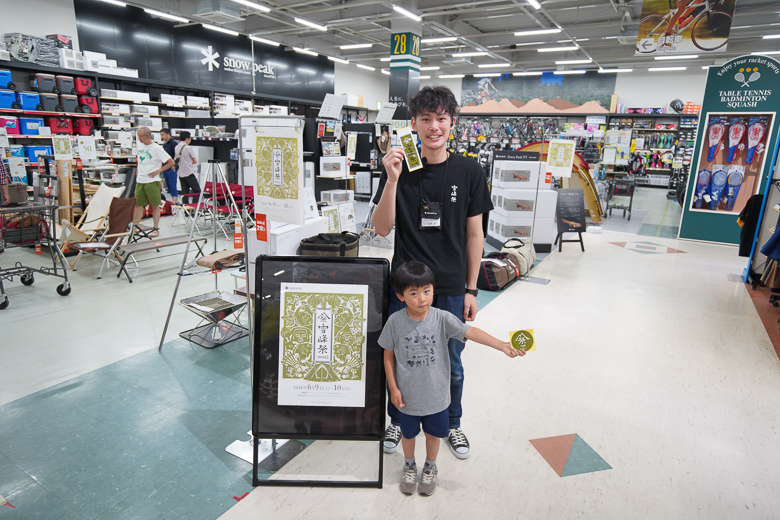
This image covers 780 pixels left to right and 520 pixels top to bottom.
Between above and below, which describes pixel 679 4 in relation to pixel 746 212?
above

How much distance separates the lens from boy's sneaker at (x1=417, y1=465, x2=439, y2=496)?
2.01 m

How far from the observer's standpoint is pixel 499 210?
6641 millimetres

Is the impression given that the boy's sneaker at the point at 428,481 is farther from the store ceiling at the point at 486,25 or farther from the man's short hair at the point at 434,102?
the store ceiling at the point at 486,25

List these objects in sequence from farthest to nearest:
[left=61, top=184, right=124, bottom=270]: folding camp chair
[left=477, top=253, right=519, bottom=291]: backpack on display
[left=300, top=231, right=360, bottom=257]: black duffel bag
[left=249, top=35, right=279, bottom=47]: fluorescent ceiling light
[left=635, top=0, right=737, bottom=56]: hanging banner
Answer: [left=249, top=35, right=279, bottom=47]: fluorescent ceiling light, [left=635, top=0, right=737, bottom=56]: hanging banner, [left=61, top=184, right=124, bottom=270]: folding camp chair, [left=477, top=253, right=519, bottom=291]: backpack on display, [left=300, top=231, right=360, bottom=257]: black duffel bag

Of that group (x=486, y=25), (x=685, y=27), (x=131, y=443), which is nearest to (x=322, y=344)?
(x=131, y=443)

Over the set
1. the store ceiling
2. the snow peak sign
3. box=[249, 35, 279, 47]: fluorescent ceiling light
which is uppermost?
the store ceiling

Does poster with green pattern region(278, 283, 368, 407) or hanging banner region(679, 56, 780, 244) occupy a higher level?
hanging banner region(679, 56, 780, 244)

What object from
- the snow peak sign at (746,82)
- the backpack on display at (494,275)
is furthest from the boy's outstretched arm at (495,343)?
the snow peak sign at (746,82)

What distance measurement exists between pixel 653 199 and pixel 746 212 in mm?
9270

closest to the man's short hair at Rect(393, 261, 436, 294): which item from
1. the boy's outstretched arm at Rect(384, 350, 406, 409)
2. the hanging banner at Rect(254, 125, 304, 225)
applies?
the boy's outstretched arm at Rect(384, 350, 406, 409)

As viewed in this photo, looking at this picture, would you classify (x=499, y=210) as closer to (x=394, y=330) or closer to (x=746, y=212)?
(x=746, y=212)

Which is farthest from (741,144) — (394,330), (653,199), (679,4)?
(394,330)

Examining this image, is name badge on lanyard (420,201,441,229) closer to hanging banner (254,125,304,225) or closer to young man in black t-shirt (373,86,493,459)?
young man in black t-shirt (373,86,493,459)

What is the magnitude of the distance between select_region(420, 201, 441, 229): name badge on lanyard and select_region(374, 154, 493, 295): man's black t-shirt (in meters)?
0.03
